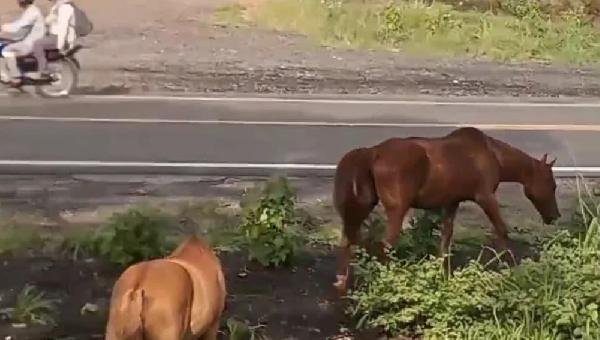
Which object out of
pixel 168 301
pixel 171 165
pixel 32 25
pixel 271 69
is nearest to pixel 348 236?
pixel 168 301

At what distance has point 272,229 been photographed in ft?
25.2

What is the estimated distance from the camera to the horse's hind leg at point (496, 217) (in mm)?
7332

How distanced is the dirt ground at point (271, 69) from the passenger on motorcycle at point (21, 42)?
0.82 meters

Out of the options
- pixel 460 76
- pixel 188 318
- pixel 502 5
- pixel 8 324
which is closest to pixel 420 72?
pixel 460 76

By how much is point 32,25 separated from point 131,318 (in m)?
10.4

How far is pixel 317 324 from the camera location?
676 cm

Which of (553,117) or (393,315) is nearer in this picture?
(393,315)

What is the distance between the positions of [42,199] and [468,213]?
333cm

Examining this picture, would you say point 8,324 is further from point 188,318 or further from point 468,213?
point 468,213

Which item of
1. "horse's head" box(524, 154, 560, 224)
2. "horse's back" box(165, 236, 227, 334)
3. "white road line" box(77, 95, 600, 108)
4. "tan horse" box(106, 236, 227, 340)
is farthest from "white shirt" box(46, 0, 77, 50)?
"tan horse" box(106, 236, 227, 340)

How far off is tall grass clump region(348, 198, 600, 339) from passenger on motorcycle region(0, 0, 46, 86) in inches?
345

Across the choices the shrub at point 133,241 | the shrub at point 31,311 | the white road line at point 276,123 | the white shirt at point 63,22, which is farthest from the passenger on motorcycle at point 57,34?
the shrub at point 31,311

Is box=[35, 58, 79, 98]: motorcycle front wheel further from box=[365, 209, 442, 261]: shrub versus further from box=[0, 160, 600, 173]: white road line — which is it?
box=[365, 209, 442, 261]: shrub

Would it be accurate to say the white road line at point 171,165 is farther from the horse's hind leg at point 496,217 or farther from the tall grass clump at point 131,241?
the horse's hind leg at point 496,217
